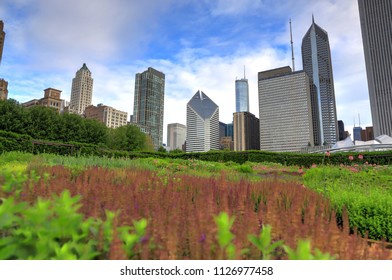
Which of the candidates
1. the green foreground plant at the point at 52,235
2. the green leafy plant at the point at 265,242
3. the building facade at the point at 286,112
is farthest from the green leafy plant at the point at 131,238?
the building facade at the point at 286,112

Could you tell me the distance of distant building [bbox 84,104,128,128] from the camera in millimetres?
150875

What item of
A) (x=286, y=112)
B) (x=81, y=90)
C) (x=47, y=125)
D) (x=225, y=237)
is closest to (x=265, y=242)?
(x=225, y=237)

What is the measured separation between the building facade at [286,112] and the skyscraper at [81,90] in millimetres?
131704

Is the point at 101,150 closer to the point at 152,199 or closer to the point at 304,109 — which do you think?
the point at 152,199

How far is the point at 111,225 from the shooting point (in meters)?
1.46

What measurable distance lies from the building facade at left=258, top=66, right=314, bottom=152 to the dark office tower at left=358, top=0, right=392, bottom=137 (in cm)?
5430

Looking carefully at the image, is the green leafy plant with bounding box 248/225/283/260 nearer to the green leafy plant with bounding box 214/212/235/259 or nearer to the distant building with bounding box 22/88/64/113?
the green leafy plant with bounding box 214/212/235/259

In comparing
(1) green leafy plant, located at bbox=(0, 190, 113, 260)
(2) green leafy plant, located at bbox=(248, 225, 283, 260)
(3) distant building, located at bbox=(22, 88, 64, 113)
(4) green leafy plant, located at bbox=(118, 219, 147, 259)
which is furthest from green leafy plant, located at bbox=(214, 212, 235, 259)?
(3) distant building, located at bbox=(22, 88, 64, 113)

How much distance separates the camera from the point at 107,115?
152 m

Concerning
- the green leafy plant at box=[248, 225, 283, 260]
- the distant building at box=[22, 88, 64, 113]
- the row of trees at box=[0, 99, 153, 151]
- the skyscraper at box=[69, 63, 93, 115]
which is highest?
the skyscraper at box=[69, 63, 93, 115]

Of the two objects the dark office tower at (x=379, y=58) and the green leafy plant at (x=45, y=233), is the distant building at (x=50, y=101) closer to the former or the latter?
the green leafy plant at (x=45, y=233)

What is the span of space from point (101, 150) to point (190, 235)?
20704 millimetres

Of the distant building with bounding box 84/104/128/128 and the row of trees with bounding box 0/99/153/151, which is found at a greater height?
the distant building with bounding box 84/104/128/128
